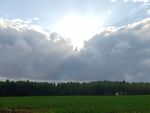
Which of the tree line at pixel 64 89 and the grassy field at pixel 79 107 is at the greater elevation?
the tree line at pixel 64 89

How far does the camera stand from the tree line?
462ft

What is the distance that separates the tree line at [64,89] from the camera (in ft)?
462

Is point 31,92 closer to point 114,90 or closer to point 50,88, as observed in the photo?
point 50,88

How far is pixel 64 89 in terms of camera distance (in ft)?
516

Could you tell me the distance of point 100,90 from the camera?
6422 inches

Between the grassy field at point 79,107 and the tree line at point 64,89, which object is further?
the tree line at point 64,89

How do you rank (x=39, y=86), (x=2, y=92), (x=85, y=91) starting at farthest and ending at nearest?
1. (x=85, y=91)
2. (x=39, y=86)
3. (x=2, y=92)

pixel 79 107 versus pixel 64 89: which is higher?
pixel 64 89

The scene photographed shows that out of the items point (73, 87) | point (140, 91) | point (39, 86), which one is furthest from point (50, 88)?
point (140, 91)

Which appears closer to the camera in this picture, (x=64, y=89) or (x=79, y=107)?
(x=79, y=107)

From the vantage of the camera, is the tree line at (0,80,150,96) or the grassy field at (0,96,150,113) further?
the tree line at (0,80,150,96)

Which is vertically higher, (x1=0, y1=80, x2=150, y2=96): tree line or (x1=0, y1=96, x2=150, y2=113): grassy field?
(x1=0, y1=80, x2=150, y2=96): tree line

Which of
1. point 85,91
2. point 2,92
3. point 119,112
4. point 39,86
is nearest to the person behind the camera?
point 119,112

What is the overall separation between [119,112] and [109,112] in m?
0.95
